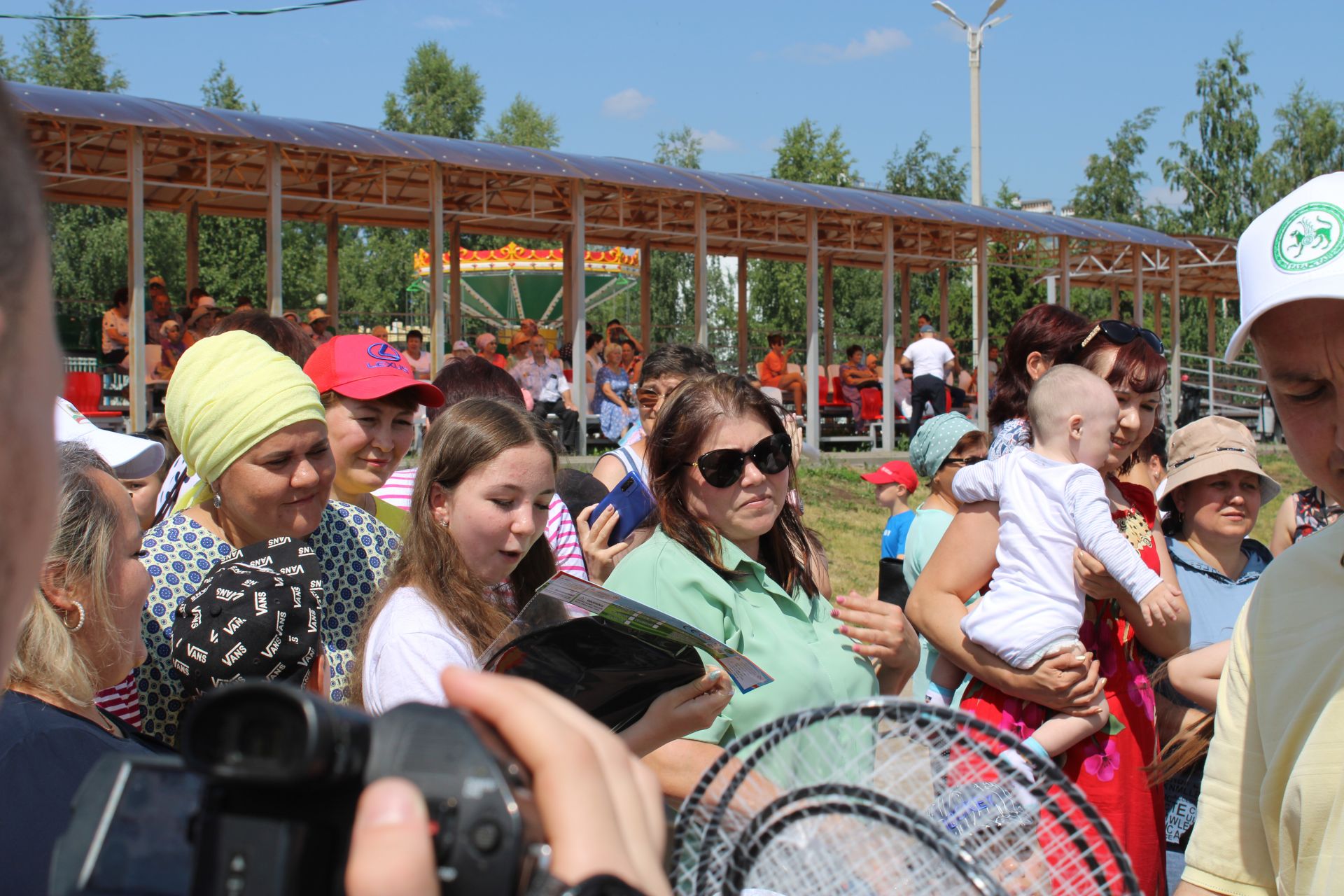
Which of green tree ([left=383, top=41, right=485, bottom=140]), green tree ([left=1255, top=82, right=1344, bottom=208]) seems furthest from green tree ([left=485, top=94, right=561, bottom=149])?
green tree ([left=1255, top=82, right=1344, bottom=208])

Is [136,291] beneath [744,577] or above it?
above

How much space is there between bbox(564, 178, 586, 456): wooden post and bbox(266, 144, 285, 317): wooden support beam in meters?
3.98

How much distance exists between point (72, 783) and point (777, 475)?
2.07 m

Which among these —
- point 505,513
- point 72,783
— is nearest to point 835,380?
point 505,513

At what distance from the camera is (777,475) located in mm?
3447

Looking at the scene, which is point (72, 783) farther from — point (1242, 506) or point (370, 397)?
point (1242, 506)

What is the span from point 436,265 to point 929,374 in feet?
26.7

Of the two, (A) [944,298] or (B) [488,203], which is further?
(A) [944,298]

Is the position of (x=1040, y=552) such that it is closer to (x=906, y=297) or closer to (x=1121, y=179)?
(x=906, y=297)

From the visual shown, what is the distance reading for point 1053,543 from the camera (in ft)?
11.8

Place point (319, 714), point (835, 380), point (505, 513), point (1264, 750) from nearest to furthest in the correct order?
point (319, 714) < point (1264, 750) < point (505, 513) < point (835, 380)

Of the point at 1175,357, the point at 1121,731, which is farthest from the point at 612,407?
the point at 1175,357

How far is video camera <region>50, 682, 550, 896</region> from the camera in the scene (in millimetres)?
644

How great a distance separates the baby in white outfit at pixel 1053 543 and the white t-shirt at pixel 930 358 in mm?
14949
